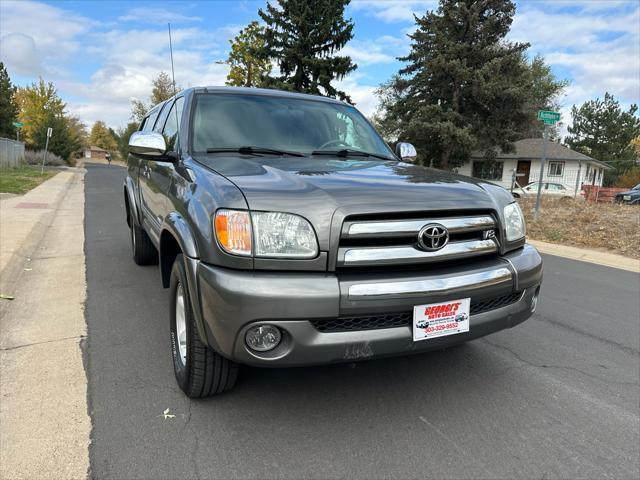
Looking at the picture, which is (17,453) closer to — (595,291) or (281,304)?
(281,304)

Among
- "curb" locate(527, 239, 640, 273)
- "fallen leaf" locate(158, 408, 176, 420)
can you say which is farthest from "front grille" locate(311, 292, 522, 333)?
"curb" locate(527, 239, 640, 273)

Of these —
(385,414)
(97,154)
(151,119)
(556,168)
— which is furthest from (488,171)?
(97,154)

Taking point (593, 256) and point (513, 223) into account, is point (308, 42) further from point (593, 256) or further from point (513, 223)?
point (513, 223)

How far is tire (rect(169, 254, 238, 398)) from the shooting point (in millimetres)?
2373

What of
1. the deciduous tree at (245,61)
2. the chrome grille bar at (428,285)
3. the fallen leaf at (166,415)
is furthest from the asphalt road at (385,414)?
the deciduous tree at (245,61)

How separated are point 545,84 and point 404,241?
52.6m

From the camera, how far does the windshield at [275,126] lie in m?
3.24

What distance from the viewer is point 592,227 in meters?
10.5

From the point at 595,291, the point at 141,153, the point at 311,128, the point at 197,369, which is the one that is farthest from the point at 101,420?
the point at 595,291

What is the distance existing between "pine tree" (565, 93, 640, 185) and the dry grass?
43.1 metres

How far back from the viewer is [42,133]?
137 ft

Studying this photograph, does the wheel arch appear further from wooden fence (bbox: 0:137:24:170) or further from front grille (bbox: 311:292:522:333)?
wooden fence (bbox: 0:137:24:170)

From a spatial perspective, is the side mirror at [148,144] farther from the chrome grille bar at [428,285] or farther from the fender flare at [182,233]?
the chrome grille bar at [428,285]

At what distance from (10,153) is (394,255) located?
28.1m
